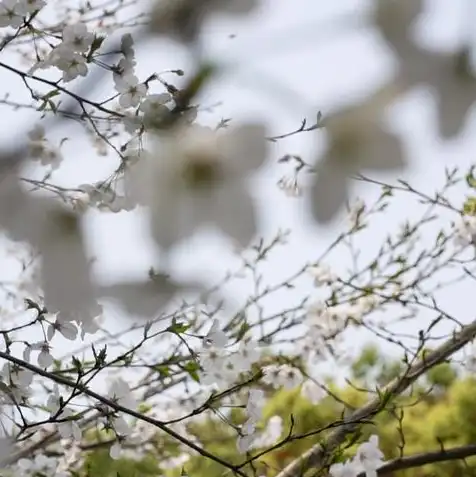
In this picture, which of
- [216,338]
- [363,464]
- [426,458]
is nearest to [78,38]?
[216,338]

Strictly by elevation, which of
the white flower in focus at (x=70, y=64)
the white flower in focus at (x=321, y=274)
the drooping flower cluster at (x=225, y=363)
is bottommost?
the drooping flower cluster at (x=225, y=363)

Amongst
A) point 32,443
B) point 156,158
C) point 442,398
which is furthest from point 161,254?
point 442,398

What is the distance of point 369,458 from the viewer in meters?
1.19

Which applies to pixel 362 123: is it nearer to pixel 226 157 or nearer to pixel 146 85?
pixel 226 157

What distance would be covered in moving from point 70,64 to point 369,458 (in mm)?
823

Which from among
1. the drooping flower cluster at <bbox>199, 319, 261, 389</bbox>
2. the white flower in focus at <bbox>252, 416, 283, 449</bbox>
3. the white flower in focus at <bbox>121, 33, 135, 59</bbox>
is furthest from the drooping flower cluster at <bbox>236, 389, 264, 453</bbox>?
the white flower in focus at <bbox>121, 33, 135, 59</bbox>

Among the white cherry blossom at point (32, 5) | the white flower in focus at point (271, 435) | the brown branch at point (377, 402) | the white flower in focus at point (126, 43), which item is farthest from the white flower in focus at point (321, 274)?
the white flower in focus at point (126, 43)

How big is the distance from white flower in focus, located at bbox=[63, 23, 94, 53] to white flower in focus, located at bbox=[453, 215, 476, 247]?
985mm

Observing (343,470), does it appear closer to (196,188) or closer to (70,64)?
(70,64)

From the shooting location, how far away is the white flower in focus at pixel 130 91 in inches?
29.0

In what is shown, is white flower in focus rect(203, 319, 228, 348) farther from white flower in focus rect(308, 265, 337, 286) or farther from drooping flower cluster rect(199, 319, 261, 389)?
white flower in focus rect(308, 265, 337, 286)

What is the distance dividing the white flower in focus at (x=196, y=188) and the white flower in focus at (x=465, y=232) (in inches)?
52.2

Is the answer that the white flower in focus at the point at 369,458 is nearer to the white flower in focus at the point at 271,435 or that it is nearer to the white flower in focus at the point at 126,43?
the white flower in focus at the point at 271,435

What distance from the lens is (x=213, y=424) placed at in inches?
75.4
